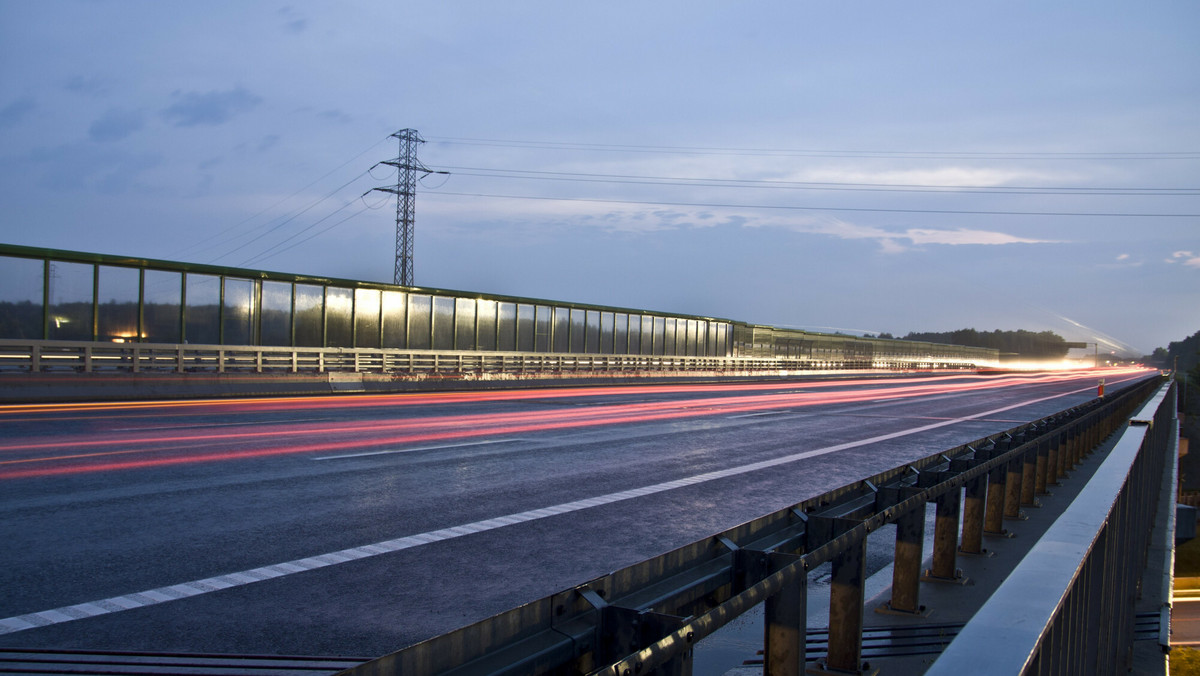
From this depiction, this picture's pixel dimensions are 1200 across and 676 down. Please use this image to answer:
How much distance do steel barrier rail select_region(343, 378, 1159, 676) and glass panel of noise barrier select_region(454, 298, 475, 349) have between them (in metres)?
33.2

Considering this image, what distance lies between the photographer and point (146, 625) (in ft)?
16.6

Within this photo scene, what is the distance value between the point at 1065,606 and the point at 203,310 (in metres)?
28.2

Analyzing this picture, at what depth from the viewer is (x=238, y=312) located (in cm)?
2833

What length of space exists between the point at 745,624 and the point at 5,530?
628cm

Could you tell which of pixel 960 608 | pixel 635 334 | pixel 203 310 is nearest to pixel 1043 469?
pixel 960 608

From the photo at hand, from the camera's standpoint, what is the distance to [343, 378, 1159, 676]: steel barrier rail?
2238mm

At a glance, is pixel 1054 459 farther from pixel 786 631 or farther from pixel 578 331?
pixel 578 331

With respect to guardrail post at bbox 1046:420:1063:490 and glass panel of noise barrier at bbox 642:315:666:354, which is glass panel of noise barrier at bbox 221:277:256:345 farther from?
glass panel of noise barrier at bbox 642:315:666:354

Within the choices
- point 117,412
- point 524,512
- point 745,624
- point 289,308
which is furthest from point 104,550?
point 289,308

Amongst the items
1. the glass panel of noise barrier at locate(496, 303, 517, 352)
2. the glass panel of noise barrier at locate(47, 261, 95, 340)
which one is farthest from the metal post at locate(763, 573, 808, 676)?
the glass panel of noise barrier at locate(496, 303, 517, 352)

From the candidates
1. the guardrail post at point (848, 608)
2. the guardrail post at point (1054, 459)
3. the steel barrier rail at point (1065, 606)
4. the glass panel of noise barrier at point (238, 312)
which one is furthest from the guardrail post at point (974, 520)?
the glass panel of noise barrier at point (238, 312)

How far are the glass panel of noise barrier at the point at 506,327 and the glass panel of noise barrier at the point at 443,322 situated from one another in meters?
3.48

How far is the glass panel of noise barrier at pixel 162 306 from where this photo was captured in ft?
83.9

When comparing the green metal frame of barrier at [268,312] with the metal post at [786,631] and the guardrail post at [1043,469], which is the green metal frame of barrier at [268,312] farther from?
the metal post at [786,631]
